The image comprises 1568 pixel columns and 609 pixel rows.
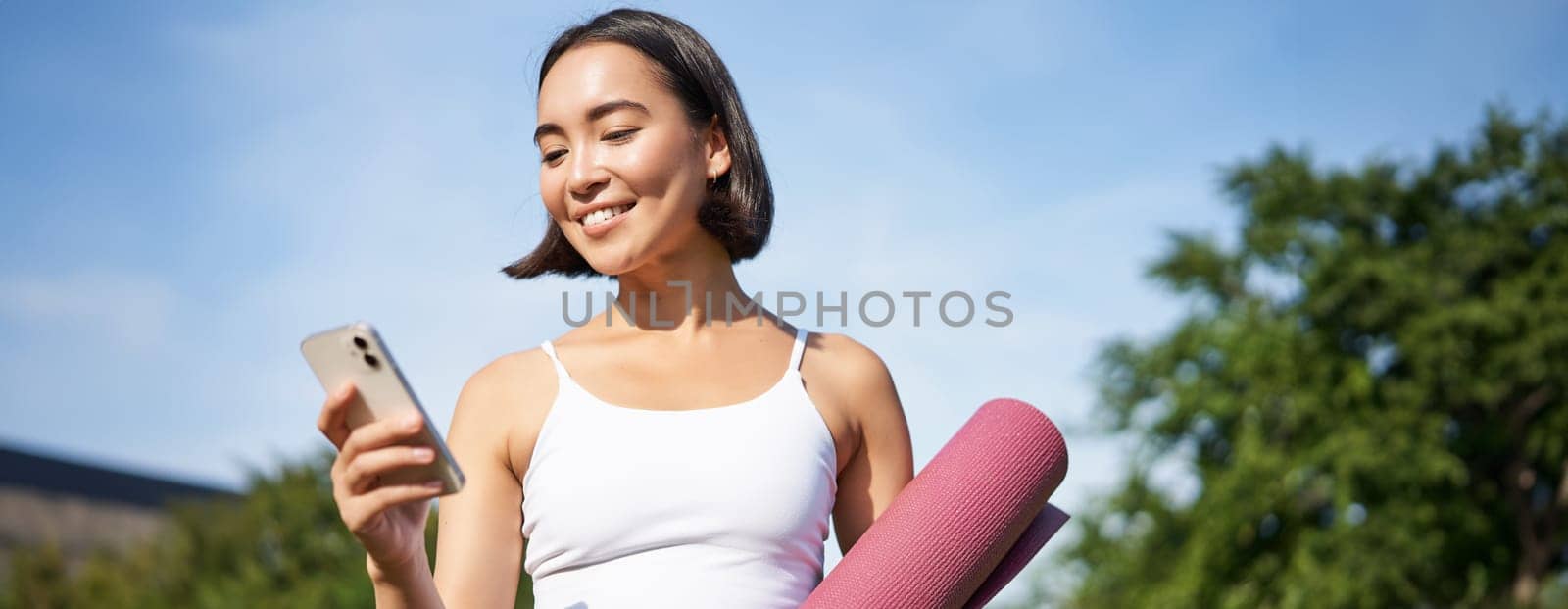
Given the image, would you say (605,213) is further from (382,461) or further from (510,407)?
(382,461)

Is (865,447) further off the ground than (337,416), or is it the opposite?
(865,447)

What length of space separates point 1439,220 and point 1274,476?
5.59 metres

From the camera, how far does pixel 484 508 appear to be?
7.97 feet

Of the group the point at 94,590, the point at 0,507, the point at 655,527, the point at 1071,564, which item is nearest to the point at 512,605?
the point at 655,527

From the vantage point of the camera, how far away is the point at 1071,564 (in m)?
23.5

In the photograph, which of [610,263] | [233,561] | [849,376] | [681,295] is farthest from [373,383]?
[233,561]

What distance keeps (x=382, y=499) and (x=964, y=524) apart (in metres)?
0.89

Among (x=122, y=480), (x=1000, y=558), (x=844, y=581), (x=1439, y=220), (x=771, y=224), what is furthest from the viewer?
(x=122, y=480)

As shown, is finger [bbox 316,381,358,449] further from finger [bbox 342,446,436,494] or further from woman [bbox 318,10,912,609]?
woman [bbox 318,10,912,609]

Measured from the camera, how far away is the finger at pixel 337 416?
187 cm

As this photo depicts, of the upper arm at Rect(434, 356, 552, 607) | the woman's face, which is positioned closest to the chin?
the woman's face

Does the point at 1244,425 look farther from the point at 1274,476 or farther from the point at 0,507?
the point at 0,507

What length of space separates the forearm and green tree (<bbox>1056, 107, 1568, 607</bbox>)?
21651 mm

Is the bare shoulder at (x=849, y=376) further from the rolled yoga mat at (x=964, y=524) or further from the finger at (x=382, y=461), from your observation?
the finger at (x=382, y=461)
